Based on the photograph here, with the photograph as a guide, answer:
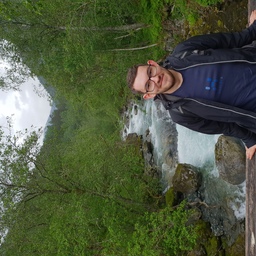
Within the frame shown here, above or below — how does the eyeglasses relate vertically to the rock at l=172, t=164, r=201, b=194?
below

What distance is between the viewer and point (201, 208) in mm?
9844

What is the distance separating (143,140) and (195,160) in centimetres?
522

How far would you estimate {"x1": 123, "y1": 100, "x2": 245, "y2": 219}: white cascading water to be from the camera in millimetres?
8484

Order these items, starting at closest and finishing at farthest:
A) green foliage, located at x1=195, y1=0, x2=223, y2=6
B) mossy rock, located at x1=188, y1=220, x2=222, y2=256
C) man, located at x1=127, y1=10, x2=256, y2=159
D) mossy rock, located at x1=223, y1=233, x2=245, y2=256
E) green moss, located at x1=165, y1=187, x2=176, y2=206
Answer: man, located at x1=127, y1=10, x2=256, y2=159
mossy rock, located at x1=223, y1=233, x2=245, y2=256
green foliage, located at x1=195, y1=0, x2=223, y2=6
mossy rock, located at x1=188, y1=220, x2=222, y2=256
green moss, located at x1=165, y1=187, x2=176, y2=206

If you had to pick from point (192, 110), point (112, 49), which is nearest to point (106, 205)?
point (112, 49)

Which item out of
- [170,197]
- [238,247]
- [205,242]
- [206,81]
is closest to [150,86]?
[206,81]

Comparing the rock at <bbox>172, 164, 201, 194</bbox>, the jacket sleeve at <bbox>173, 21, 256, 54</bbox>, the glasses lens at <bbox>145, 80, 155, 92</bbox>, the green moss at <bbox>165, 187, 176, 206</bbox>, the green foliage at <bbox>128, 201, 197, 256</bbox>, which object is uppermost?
the rock at <bbox>172, 164, 201, 194</bbox>

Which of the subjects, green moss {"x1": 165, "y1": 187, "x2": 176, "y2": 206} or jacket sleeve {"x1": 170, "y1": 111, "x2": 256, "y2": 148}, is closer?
jacket sleeve {"x1": 170, "y1": 111, "x2": 256, "y2": 148}

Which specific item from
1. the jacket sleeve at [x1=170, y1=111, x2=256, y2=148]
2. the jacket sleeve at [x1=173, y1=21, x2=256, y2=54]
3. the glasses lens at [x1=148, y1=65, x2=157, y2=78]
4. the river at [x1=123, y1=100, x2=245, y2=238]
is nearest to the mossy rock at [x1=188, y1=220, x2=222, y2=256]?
the river at [x1=123, y1=100, x2=245, y2=238]

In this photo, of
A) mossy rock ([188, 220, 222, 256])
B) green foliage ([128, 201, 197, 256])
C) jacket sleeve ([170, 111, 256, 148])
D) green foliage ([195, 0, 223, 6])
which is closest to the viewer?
jacket sleeve ([170, 111, 256, 148])

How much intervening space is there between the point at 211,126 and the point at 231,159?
4.43 m

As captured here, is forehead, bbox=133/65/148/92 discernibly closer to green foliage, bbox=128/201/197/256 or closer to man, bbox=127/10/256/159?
man, bbox=127/10/256/159

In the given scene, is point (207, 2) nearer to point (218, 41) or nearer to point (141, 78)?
point (218, 41)

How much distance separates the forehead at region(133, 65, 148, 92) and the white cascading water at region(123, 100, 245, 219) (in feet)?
18.5
